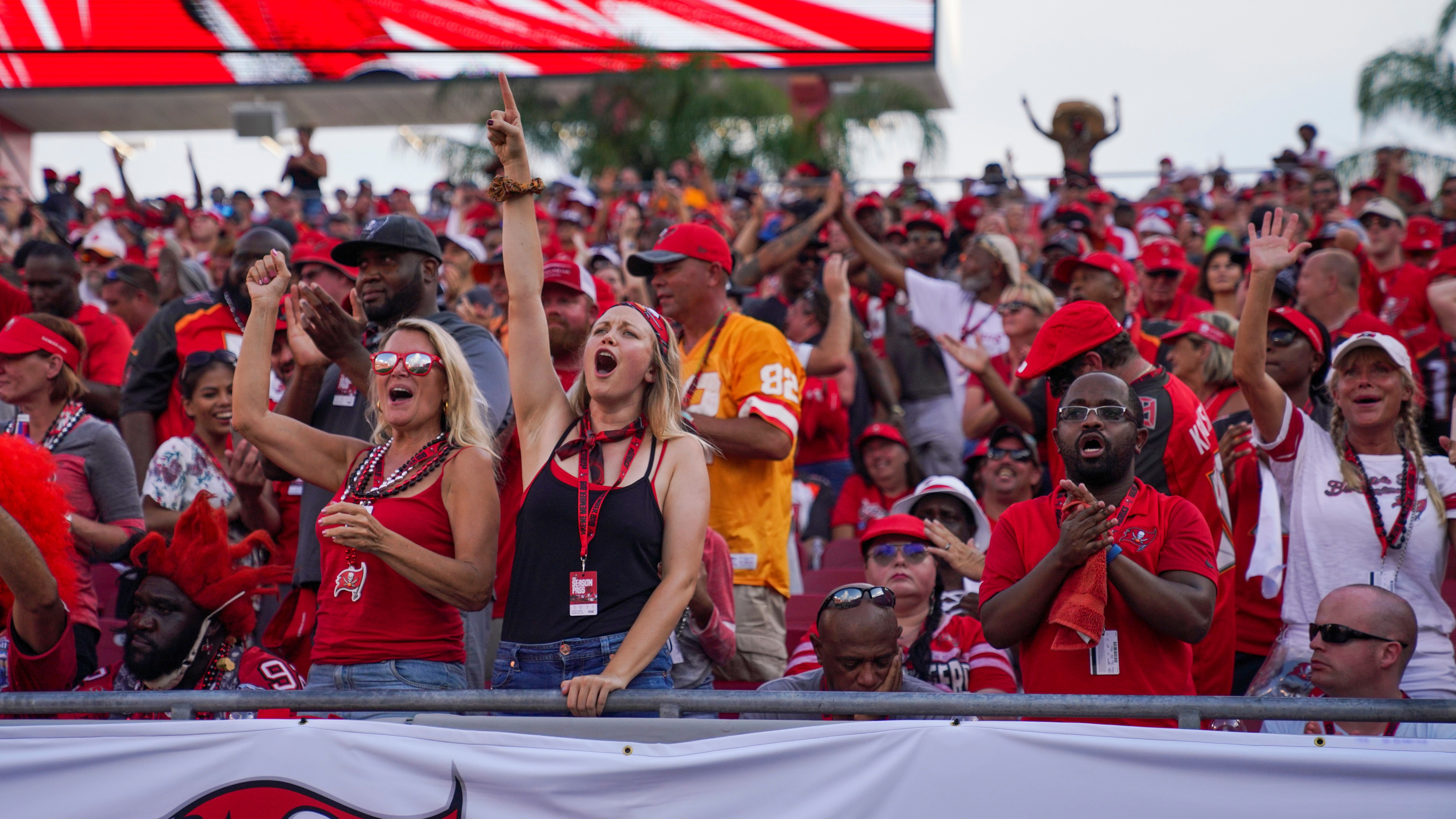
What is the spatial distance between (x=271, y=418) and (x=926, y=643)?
2.32m

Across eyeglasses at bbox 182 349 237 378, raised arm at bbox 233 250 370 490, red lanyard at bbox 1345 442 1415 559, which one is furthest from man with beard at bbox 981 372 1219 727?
eyeglasses at bbox 182 349 237 378

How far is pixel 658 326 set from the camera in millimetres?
3740

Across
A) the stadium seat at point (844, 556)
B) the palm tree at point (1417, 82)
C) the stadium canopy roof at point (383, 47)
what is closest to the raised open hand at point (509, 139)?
the stadium seat at point (844, 556)

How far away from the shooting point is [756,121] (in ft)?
69.5

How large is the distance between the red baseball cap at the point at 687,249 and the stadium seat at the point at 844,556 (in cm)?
210

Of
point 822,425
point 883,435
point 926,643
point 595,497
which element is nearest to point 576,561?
point 595,497

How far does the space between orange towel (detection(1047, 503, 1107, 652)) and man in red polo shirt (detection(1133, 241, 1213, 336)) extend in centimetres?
412

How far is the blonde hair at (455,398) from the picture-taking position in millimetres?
3859

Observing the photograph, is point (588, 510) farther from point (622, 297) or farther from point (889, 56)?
point (889, 56)

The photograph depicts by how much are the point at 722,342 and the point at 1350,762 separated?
2.50 m

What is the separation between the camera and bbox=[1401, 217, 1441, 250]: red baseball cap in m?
8.79

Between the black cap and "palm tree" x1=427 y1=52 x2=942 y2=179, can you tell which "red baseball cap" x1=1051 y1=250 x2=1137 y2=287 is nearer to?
the black cap

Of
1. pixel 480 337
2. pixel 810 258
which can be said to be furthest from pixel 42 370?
pixel 810 258

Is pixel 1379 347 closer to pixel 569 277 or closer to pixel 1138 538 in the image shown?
pixel 1138 538
